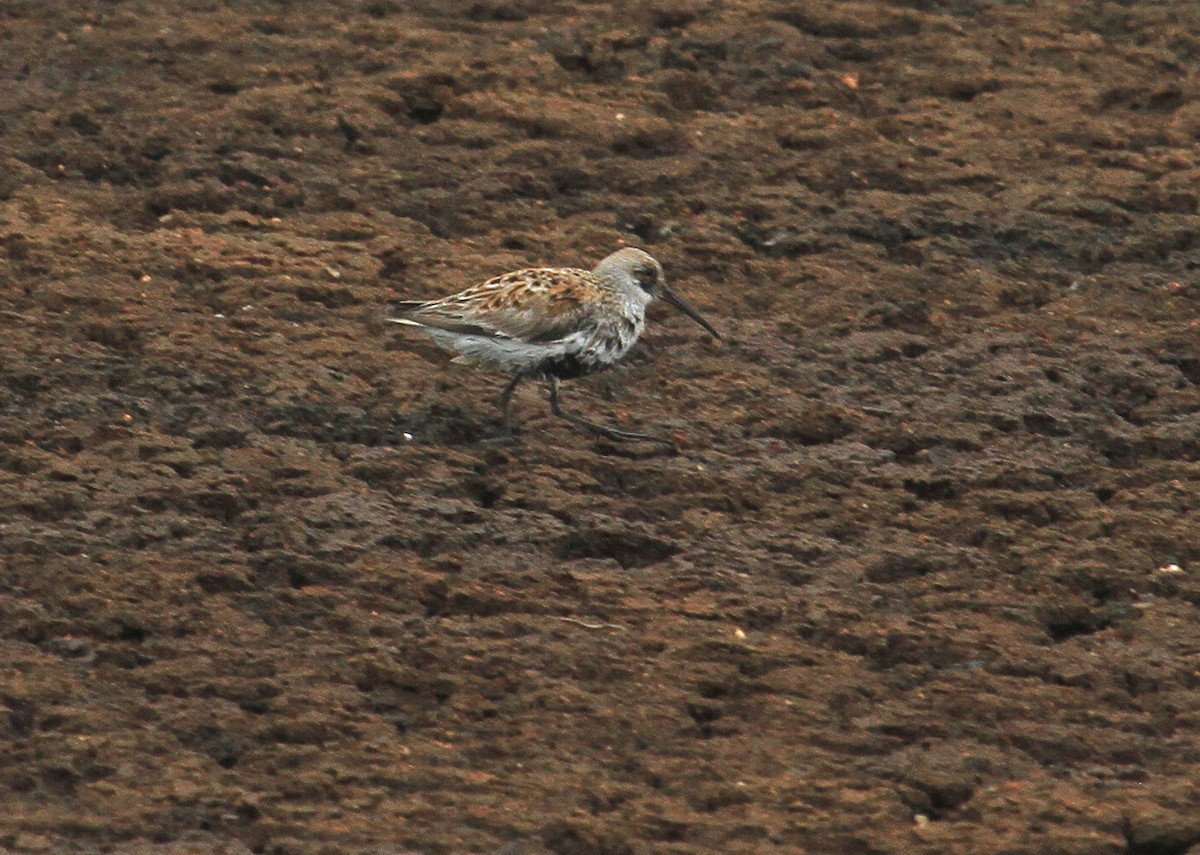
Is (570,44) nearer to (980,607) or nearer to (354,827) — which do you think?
(980,607)

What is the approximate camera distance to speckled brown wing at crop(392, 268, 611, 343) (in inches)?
368

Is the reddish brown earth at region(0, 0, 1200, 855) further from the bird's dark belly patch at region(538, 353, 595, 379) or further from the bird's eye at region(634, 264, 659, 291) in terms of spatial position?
the bird's eye at region(634, 264, 659, 291)

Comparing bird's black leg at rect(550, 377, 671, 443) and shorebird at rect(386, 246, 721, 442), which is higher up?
shorebird at rect(386, 246, 721, 442)

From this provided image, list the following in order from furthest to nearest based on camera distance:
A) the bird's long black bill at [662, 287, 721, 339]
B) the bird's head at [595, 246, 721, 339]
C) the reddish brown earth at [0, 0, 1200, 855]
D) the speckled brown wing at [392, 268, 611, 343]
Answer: the bird's long black bill at [662, 287, 721, 339]
the bird's head at [595, 246, 721, 339]
the speckled brown wing at [392, 268, 611, 343]
the reddish brown earth at [0, 0, 1200, 855]

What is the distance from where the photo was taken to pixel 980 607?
820cm

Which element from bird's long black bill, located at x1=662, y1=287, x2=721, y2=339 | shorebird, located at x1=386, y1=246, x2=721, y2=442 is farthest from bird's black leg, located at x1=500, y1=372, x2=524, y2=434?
bird's long black bill, located at x1=662, y1=287, x2=721, y2=339

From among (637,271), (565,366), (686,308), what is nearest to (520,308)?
(565,366)

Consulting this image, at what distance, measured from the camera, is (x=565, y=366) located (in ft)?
31.0

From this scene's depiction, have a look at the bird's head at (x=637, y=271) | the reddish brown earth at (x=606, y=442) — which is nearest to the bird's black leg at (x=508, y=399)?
the reddish brown earth at (x=606, y=442)

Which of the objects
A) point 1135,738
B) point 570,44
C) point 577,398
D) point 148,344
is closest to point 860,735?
point 1135,738

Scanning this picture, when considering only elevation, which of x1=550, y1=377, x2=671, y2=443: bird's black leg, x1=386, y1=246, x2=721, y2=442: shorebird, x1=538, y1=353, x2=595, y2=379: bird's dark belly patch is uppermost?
x1=386, y1=246, x2=721, y2=442: shorebird

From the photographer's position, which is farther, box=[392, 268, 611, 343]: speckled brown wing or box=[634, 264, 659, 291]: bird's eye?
box=[634, 264, 659, 291]: bird's eye

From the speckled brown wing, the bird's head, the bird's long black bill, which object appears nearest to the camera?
the speckled brown wing

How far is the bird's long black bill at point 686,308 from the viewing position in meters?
10.1
